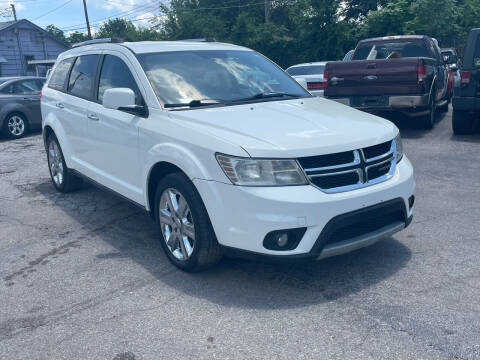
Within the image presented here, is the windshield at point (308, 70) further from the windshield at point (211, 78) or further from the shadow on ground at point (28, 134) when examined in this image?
the windshield at point (211, 78)

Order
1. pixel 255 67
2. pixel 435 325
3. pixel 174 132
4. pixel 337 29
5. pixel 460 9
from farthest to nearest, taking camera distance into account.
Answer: pixel 337 29 < pixel 460 9 < pixel 255 67 < pixel 174 132 < pixel 435 325

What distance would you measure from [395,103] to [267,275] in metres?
6.17

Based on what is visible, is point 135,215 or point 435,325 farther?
point 135,215

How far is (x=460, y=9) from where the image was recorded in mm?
22906

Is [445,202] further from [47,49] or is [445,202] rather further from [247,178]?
[47,49]

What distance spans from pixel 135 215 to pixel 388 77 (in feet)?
18.3

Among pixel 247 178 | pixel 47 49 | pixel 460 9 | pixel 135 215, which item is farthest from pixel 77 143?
pixel 47 49

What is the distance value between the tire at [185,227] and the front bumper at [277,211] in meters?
0.12

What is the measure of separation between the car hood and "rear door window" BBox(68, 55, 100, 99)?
184cm

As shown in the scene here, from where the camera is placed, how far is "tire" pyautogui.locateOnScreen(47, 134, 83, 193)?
6.70 meters

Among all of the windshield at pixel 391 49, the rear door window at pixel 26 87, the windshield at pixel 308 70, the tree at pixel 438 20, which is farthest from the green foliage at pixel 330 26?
the rear door window at pixel 26 87

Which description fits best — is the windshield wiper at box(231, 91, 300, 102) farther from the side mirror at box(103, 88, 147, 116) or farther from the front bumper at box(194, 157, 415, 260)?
the front bumper at box(194, 157, 415, 260)

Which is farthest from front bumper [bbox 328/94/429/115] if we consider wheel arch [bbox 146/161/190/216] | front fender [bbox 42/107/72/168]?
wheel arch [bbox 146/161/190/216]

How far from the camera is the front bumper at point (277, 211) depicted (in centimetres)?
348
